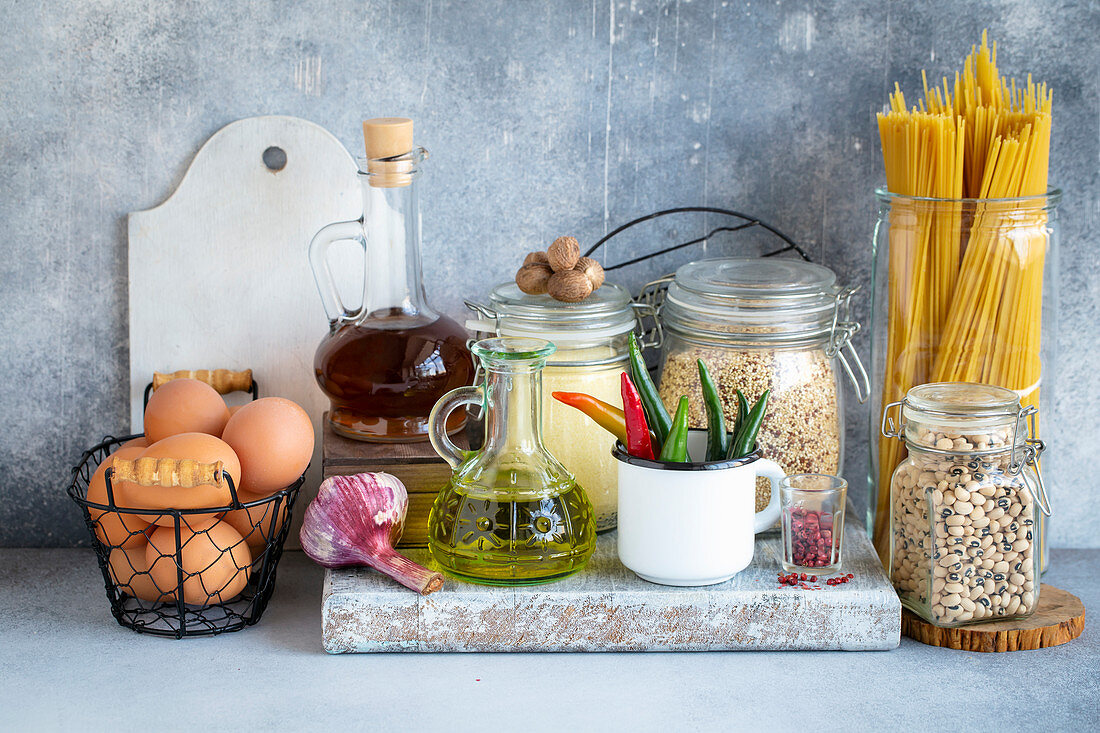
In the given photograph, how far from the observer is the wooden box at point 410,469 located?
35.0 inches

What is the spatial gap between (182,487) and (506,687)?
30cm

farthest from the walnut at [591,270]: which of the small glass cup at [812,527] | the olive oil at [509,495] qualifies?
the small glass cup at [812,527]

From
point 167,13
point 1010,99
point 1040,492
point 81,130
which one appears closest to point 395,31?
point 167,13

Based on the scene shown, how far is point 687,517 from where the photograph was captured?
2.64 ft

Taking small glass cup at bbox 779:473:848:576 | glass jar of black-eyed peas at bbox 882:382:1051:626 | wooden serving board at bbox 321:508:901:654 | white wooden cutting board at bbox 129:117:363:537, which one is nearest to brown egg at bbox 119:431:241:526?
wooden serving board at bbox 321:508:901:654

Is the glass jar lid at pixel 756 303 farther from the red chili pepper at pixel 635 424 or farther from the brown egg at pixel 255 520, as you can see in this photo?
the brown egg at pixel 255 520

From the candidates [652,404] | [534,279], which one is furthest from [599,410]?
[534,279]

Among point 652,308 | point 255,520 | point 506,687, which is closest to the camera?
point 506,687

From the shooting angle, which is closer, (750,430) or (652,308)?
(750,430)

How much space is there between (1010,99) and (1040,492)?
36cm

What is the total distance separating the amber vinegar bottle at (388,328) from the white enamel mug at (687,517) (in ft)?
0.67

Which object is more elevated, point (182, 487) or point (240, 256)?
point (240, 256)

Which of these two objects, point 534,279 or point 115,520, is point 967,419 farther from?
point 115,520

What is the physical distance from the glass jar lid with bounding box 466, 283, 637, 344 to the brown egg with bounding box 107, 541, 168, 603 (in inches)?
13.4
